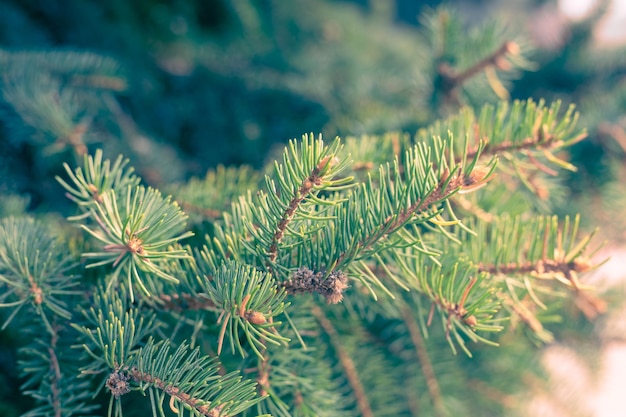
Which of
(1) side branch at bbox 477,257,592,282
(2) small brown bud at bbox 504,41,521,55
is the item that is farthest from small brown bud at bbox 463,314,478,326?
(2) small brown bud at bbox 504,41,521,55

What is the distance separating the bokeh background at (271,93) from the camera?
53 cm

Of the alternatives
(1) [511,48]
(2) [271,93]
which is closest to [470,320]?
(1) [511,48]

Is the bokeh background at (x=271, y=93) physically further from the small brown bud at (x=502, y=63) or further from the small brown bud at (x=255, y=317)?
the small brown bud at (x=255, y=317)

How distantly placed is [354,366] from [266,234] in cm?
19

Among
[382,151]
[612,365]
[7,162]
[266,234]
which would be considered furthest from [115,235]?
[612,365]

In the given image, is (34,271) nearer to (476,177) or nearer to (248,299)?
(248,299)

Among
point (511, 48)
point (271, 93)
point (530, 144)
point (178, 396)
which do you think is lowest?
point (178, 396)

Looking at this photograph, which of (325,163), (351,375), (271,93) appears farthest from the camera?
(271,93)

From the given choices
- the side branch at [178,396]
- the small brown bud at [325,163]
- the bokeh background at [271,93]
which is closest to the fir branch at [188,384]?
the side branch at [178,396]

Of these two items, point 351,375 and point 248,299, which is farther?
point 351,375

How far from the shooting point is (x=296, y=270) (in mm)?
277

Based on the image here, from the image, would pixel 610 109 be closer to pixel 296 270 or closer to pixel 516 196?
pixel 516 196

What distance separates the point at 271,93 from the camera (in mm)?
733

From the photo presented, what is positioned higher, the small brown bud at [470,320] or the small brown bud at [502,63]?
the small brown bud at [502,63]
